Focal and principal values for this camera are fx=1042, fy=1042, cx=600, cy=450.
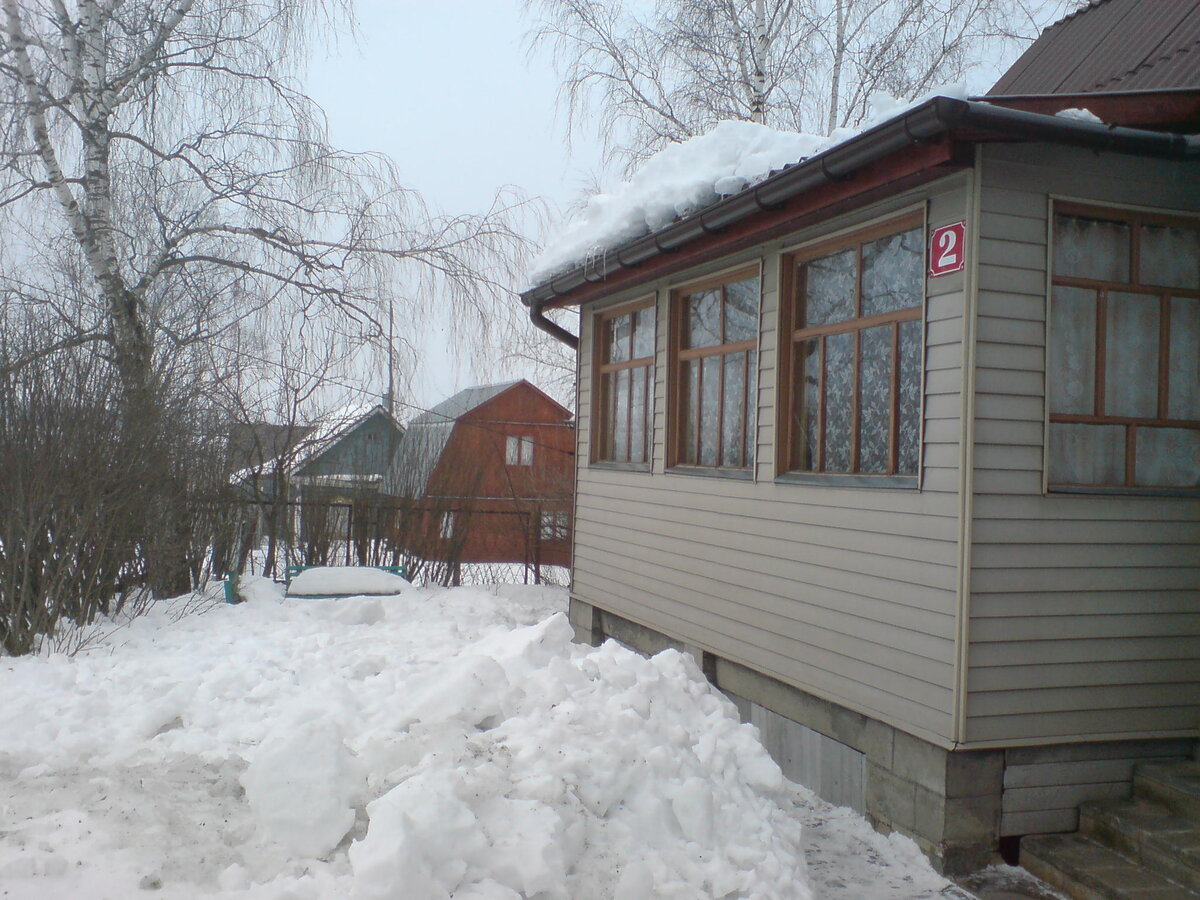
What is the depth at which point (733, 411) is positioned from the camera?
23.8 ft

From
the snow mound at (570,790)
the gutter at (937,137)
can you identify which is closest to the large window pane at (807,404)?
the gutter at (937,137)

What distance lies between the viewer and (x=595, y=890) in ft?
12.1

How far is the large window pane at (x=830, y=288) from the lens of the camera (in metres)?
5.91

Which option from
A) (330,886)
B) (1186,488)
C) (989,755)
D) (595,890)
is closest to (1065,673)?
(989,755)

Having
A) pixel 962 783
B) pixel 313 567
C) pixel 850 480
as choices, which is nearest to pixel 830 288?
pixel 850 480

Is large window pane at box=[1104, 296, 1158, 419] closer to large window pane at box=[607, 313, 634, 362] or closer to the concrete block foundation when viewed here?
the concrete block foundation

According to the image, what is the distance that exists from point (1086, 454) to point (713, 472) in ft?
9.00

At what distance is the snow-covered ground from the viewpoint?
3.53m

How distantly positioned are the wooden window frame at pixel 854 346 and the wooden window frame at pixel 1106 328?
0.64 meters

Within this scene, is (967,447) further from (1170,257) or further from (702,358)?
(702,358)

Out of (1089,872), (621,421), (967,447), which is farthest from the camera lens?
(621,421)

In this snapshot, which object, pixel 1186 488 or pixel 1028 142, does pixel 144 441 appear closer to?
pixel 1028 142

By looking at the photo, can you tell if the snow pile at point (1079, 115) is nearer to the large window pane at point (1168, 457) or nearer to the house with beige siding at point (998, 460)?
the house with beige siding at point (998, 460)

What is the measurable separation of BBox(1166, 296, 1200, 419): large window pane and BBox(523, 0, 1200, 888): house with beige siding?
14 mm
